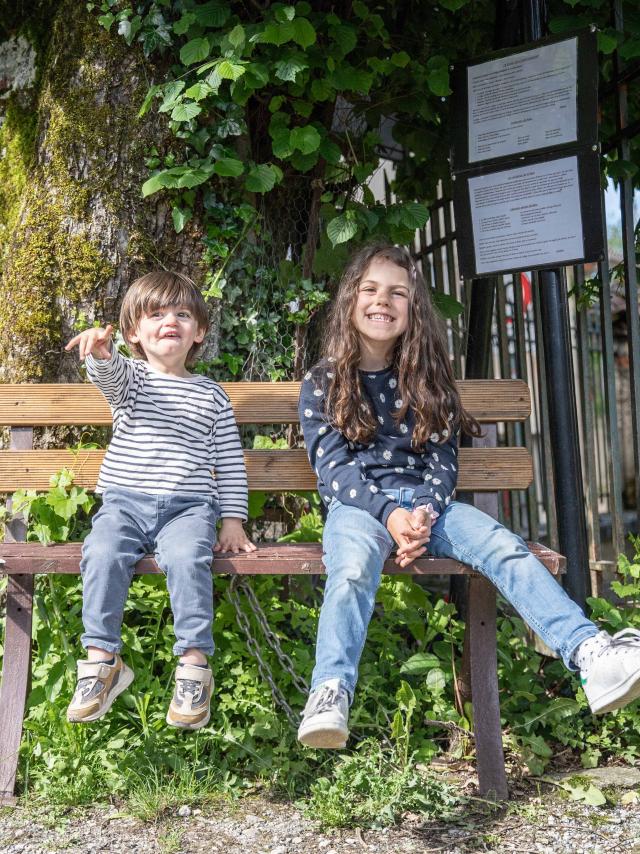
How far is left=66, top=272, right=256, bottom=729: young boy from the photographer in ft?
8.11

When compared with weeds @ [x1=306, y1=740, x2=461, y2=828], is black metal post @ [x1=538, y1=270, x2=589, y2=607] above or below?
above

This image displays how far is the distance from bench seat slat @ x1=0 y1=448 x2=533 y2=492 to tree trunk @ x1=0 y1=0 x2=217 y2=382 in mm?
475

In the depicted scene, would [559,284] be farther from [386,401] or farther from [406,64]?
[406,64]

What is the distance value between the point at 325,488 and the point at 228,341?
3.17 feet

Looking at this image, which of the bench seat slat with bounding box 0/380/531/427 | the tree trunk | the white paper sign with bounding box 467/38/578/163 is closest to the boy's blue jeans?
the bench seat slat with bounding box 0/380/531/427

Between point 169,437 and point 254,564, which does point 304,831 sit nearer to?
point 254,564

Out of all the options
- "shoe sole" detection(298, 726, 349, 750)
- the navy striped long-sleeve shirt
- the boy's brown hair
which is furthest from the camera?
the boy's brown hair

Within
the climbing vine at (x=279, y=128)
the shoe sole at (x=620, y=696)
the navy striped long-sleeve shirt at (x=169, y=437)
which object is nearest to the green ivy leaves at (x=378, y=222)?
the climbing vine at (x=279, y=128)

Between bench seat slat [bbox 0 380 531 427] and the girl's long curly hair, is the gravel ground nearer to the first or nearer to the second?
the girl's long curly hair

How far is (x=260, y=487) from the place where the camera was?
3180 millimetres

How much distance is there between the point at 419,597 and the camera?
3152 millimetres

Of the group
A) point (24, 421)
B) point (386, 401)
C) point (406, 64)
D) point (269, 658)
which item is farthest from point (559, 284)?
point (24, 421)

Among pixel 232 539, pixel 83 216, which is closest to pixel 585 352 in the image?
pixel 232 539

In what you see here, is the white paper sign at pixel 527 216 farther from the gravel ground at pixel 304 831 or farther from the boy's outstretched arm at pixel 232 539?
the gravel ground at pixel 304 831
